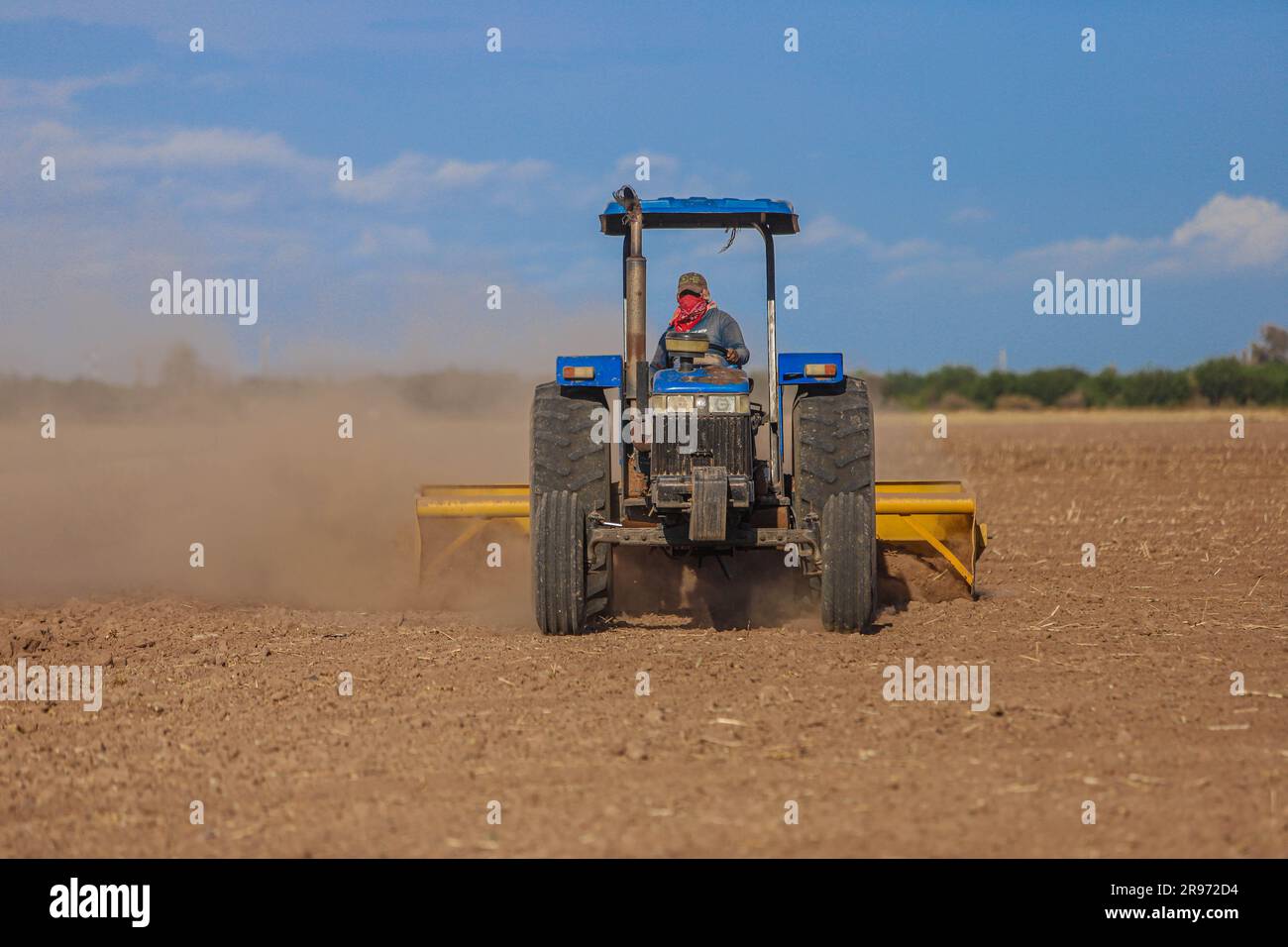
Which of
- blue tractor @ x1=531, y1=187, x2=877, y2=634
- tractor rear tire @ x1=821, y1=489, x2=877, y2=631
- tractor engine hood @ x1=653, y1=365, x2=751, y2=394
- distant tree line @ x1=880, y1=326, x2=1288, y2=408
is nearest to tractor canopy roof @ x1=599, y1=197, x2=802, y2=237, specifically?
blue tractor @ x1=531, y1=187, x2=877, y2=634

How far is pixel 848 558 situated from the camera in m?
7.88

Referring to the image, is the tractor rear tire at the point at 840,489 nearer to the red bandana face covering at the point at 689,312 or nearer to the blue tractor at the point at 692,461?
the blue tractor at the point at 692,461

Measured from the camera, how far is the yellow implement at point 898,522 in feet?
31.3

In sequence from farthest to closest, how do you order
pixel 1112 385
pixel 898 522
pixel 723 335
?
pixel 1112 385, pixel 898 522, pixel 723 335

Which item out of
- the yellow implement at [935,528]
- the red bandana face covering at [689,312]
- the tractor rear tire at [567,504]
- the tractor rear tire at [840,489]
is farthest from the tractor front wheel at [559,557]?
the yellow implement at [935,528]

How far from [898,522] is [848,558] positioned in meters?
1.80

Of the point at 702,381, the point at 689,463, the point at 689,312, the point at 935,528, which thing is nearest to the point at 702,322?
the point at 689,312

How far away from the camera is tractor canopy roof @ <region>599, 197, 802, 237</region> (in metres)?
8.59

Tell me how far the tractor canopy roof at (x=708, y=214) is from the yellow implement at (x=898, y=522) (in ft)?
6.86

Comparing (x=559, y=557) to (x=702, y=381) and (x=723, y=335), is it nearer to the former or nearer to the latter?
(x=702, y=381)
